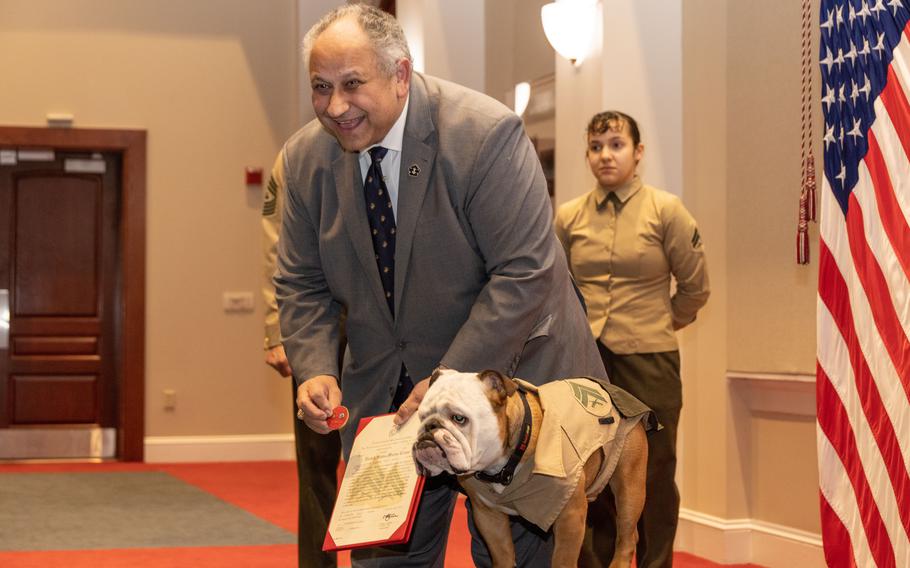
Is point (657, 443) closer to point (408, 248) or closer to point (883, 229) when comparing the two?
point (883, 229)

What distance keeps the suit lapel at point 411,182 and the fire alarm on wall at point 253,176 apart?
7.30 m

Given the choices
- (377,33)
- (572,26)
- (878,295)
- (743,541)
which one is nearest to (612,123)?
(572,26)

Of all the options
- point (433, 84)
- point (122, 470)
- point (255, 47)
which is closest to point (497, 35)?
point (255, 47)

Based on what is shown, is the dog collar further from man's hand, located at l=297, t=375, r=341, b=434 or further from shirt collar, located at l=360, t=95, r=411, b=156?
shirt collar, located at l=360, t=95, r=411, b=156

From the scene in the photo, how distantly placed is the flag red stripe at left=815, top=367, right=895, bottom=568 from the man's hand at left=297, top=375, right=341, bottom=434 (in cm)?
160

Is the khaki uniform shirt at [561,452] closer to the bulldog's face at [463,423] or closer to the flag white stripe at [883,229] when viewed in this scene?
the bulldog's face at [463,423]

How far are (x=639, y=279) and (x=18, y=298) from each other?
6.69 m

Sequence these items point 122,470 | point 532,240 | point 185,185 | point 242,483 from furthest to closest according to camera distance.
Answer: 1. point 185,185
2. point 122,470
3. point 242,483
4. point 532,240

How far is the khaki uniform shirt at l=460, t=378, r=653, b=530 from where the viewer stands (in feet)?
7.00

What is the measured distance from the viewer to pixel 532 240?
2342mm

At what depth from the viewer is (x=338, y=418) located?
2.40 metres

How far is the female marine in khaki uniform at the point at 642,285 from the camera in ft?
13.7

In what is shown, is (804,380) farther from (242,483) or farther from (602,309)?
(242,483)

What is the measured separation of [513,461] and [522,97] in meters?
4.90
